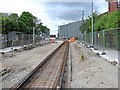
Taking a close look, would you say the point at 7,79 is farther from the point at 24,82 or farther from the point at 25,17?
the point at 25,17

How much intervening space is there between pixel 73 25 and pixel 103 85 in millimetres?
118933

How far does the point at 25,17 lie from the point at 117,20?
57.4 metres

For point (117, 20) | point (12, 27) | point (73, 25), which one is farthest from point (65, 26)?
point (117, 20)

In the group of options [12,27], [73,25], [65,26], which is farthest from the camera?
[65,26]

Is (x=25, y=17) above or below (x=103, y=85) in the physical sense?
above

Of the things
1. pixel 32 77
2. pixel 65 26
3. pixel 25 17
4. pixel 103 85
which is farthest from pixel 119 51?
pixel 65 26

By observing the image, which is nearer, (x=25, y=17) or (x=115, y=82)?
(x=115, y=82)

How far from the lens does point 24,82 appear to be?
44.7 feet

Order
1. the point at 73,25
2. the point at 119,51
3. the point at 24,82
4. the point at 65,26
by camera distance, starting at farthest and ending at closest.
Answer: the point at 65,26
the point at 73,25
the point at 119,51
the point at 24,82

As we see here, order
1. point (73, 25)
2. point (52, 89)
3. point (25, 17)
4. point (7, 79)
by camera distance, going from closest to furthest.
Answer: point (52, 89) → point (7, 79) → point (25, 17) → point (73, 25)

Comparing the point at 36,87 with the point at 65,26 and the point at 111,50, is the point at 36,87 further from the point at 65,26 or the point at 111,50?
the point at 65,26

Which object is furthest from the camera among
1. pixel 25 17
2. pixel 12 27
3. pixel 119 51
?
pixel 25 17

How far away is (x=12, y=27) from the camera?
187 ft

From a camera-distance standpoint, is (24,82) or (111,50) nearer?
(24,82)
